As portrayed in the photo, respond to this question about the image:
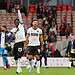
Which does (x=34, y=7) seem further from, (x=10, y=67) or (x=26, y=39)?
(x=26, y=39)

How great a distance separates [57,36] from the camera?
23.9 meters

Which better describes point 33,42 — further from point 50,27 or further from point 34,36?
point 50,27

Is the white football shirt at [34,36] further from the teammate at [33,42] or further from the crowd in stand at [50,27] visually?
the crowd in stand at [50,27]

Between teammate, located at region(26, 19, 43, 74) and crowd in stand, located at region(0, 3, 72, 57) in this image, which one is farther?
crowd in stand, located at region(0, 3, 72, 57)

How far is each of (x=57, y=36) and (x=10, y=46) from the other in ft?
13.7

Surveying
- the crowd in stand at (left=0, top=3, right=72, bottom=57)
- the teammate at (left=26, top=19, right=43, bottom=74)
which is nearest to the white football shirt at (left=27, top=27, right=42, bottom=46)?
the teammate at (left=26, top=19, right=43, bottom=74)

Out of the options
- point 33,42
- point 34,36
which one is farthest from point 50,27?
point 33,42

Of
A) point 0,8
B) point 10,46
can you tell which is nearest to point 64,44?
point 10,46

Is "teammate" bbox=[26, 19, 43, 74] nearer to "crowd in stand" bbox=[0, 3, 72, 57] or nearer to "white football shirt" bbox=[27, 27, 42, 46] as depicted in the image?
"white football shirt" bbox=[27, 27, 42, 46]

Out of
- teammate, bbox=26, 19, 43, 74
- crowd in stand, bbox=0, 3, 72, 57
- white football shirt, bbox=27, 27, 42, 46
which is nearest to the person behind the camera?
teammate, bbox=26, 19, 43, 74

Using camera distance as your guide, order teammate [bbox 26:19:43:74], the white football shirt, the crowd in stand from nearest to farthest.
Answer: teammate [bbox 26:19:43:74]
the white football shirt
the crowd in stand

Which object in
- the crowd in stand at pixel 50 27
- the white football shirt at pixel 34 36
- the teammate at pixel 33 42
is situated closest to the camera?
the teammate at pixel 33 42

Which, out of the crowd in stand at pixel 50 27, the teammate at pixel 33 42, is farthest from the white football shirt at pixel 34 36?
the crowd in stand at pixel 50 27

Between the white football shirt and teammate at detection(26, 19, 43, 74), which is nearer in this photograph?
teammate at detection(26, 19, 43, 74)
